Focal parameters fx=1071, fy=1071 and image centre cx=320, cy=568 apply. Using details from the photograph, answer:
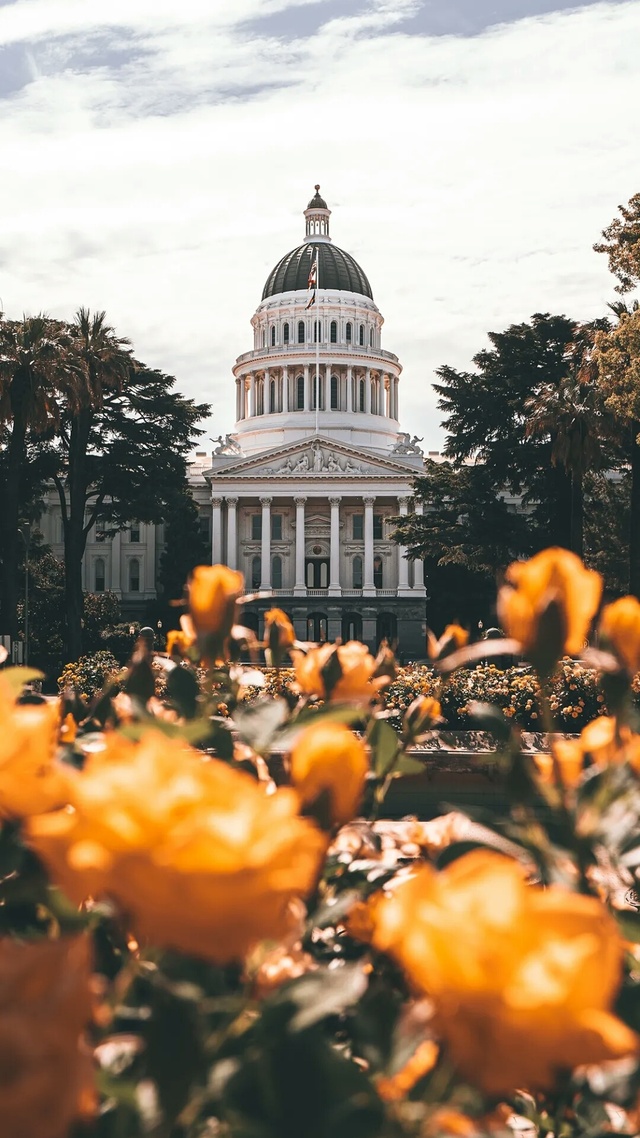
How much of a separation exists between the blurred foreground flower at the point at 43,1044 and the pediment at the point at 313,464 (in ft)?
230

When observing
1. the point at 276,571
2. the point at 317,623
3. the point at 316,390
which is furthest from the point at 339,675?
the point at 316,390

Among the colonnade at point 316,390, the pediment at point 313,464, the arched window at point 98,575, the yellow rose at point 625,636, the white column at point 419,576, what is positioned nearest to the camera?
the yellow rose at point 625,636

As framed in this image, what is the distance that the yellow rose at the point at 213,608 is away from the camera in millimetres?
1680

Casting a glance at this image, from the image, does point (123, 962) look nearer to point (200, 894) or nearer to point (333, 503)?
point (200, 894)

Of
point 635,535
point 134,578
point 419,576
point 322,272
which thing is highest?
point 322,272

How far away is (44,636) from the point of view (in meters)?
47.8

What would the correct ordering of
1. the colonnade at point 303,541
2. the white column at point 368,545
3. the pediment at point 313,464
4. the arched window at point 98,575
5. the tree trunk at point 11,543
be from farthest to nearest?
the arched window at point 98,575
the pediment at point 313,464
the white column at point 368,545
the colonnade at point 303,541
the tree trunk at point 11,543

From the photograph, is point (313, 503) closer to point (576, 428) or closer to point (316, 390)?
point (316, 390)

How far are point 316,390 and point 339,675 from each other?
80836 millimetres

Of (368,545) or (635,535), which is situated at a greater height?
(368,545)

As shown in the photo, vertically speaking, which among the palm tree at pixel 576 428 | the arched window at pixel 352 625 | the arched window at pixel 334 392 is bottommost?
the arched window at pixel 352 625

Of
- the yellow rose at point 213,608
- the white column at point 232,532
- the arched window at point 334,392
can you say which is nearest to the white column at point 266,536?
the white column at point 232,532

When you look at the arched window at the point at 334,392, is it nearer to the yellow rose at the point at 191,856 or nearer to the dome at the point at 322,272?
the dome at the point at 322,272

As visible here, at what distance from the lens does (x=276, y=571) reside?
73.2 m
